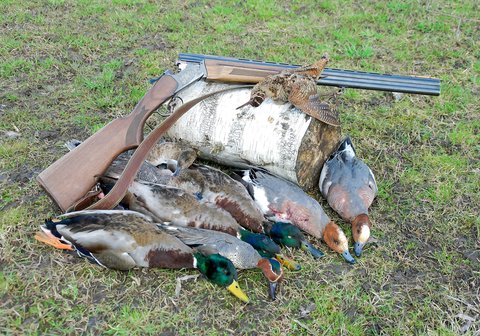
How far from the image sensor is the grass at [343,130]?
11.9 feet

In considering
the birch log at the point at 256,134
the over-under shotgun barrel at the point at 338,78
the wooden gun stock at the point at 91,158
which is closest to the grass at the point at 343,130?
the wooden gun stock at the point at 91,158

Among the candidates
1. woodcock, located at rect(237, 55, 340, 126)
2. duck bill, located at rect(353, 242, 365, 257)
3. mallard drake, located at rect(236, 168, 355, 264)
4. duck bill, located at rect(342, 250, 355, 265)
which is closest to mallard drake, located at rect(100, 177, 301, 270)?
mallard drake, located at rect(236, 168, 355, 264)

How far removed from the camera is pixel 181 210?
4.20 metres

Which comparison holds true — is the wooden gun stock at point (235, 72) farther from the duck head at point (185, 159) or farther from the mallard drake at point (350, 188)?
the mallard drake at point (350, 188)

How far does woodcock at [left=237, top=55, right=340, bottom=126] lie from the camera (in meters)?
4.48

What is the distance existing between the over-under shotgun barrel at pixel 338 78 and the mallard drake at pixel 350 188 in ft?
2.02

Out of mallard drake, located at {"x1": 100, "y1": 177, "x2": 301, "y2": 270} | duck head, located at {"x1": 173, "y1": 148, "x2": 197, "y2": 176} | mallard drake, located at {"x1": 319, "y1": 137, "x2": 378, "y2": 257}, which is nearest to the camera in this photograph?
mallard drake, located at {"x1": 100, "y1": 177, "x2": 301, "y2": 270}

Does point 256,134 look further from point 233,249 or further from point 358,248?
point 358,248

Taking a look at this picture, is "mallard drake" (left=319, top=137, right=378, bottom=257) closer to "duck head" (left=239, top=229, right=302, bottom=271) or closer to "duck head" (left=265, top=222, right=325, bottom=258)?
"duck head" (left=265, top=222, right=325, bottom=258)

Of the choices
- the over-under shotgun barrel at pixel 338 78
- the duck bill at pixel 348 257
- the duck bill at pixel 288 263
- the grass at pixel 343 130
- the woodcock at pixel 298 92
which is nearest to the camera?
the grass at pixel 343 130

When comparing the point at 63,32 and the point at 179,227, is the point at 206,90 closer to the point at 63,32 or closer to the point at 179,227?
the point at 179,227

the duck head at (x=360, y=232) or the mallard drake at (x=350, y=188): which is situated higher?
the mallard drake at (x=350, y=188)

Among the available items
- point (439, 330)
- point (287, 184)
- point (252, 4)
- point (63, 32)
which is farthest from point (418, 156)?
point (63, 32)

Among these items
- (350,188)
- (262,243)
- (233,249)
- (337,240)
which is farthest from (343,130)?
(233,249)
